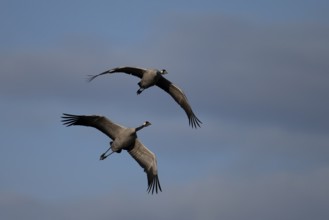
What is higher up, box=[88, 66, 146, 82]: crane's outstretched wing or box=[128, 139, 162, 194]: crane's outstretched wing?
box=[88, 66, 146, 82]: crane's outstretched wing

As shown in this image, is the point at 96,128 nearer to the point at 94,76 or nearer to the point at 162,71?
the point at 94,76

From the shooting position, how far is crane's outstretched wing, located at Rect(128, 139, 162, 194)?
52.2 metres

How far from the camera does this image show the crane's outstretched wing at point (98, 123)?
51.2 m

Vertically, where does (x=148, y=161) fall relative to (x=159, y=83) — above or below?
below

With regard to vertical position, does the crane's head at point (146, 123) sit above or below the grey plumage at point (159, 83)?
below

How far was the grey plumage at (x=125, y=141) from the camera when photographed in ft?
168

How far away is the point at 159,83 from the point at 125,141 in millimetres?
6178

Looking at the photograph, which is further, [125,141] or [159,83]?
[159,83]

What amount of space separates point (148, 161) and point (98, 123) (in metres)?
2.87

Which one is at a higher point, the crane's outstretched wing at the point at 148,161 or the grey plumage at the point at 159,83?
the grey plumage at the point at 159,83

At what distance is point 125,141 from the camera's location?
51438 mm

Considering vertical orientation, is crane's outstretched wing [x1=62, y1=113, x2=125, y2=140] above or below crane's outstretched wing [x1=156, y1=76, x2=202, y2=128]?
below

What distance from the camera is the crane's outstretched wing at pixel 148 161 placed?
5225cm

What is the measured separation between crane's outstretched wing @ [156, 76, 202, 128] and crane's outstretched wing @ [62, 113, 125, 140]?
5.82 meters
